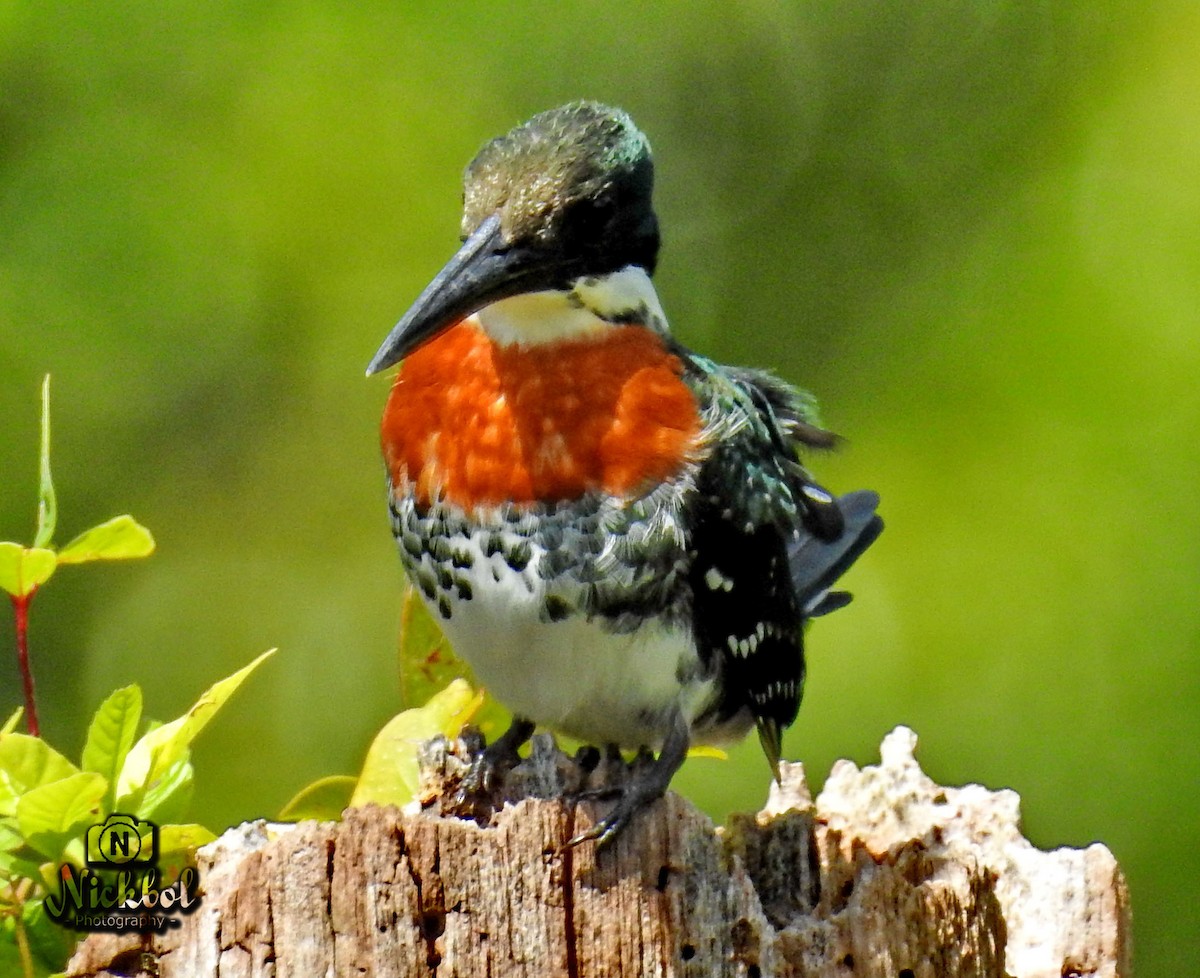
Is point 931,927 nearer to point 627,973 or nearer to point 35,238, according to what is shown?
point 627,973

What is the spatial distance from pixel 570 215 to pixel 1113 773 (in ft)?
7.78

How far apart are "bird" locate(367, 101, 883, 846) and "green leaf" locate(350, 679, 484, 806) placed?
0.17 metres

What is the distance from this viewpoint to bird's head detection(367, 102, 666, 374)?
3152 mm

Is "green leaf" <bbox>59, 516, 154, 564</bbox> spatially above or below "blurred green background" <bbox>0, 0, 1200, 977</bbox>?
below

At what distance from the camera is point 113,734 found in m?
2.32

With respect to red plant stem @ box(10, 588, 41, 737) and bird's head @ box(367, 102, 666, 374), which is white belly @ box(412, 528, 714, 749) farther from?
red plant stem @ box(10, 588, 41, 737)

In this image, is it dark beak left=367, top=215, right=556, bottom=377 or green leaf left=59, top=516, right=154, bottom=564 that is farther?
dark beak left=367, top=215, right=556, bottom=377

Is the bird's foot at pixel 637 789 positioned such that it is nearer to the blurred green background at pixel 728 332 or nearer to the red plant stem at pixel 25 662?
the red plant stem at pixel 25 662

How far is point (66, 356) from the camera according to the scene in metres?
5.19

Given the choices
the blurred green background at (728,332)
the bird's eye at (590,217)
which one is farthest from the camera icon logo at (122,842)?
the blurred green background at (728,332)

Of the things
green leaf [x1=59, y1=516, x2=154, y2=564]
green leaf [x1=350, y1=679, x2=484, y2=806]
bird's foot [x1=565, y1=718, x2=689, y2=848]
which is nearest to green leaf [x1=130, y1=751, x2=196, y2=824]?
green leaf [x1=59, y1=516, x2=154, y2=564]

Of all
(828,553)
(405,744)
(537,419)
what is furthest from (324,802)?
(828,553)

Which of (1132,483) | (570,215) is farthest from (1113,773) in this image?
(570,215)

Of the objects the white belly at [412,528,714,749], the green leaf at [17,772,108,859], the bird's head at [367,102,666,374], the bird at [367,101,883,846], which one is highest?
the bird's head at [367,102,666,374]
